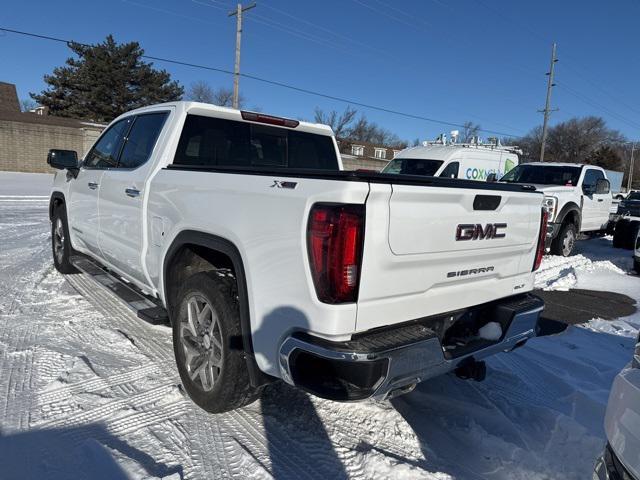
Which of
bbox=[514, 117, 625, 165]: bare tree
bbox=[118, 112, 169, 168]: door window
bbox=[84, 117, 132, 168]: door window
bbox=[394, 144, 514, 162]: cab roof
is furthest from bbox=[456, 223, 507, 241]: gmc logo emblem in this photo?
bbox=[514, 117, 625, 165]: bare tree

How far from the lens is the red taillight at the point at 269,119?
4.09 metres

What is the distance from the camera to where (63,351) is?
377 centimetres

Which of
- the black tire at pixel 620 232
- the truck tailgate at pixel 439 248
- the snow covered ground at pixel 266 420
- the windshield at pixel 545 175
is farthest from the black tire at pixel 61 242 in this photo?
the black tire at pixel 620 232

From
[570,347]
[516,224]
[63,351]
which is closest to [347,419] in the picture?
[516,224]

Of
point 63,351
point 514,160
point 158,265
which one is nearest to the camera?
point 158,265

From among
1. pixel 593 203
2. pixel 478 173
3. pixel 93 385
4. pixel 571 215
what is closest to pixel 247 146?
pixel 93 385

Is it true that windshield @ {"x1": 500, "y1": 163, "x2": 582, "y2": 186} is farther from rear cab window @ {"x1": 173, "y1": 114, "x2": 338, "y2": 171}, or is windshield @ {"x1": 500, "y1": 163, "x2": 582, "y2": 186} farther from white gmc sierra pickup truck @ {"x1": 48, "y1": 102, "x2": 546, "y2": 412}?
white gmc sierra pickup truck @ {"x1": 48, "y1": 102, "x2": 546, "y2": 412}

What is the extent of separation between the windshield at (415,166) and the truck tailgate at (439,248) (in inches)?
436

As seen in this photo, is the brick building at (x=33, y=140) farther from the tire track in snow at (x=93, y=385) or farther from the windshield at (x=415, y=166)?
the tire track in snow at (x=93, y=385)

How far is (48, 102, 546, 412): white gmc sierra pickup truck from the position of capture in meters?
2.16

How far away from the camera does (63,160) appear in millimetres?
5066

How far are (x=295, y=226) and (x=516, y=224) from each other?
63.0 inches

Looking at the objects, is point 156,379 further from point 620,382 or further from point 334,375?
point 620,382

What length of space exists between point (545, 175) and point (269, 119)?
9028 millimetres
